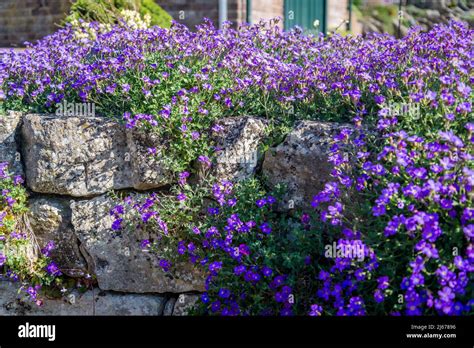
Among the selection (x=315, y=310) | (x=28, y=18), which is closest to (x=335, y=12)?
(x=28, y=18)

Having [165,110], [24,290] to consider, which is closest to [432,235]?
[165,110]

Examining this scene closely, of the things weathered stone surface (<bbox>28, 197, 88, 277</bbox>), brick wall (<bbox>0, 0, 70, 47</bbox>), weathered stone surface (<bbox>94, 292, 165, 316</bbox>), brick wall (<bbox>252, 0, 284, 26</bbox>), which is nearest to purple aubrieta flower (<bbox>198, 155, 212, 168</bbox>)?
weathered stone surface (<bbox>94, 292, 165, 316</bbox>)

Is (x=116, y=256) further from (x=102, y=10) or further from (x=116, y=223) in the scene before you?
(x=102, y=10)

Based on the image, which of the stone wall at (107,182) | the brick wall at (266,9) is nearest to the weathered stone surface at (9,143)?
the stone wall at (107,182)

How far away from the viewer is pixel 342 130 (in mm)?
3617

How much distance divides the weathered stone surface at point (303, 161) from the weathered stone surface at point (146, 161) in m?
0.70

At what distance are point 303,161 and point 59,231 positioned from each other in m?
1.82

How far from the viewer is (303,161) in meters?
3.88

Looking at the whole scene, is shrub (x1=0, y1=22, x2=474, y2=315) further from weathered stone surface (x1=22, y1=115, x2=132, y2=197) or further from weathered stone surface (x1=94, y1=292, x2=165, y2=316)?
weathered stone surface (x1=94, y1=292, x2=165, y2=316)

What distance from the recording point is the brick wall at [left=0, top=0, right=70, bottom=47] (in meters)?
11.7

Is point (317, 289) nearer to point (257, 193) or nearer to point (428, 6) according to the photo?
point (257, 193)

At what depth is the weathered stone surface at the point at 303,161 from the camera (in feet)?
12.6

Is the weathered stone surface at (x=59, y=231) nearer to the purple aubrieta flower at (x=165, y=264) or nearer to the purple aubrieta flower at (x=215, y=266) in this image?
the purple aubrieta flower at (x=165, y=264)

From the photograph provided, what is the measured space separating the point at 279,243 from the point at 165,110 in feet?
3.65
